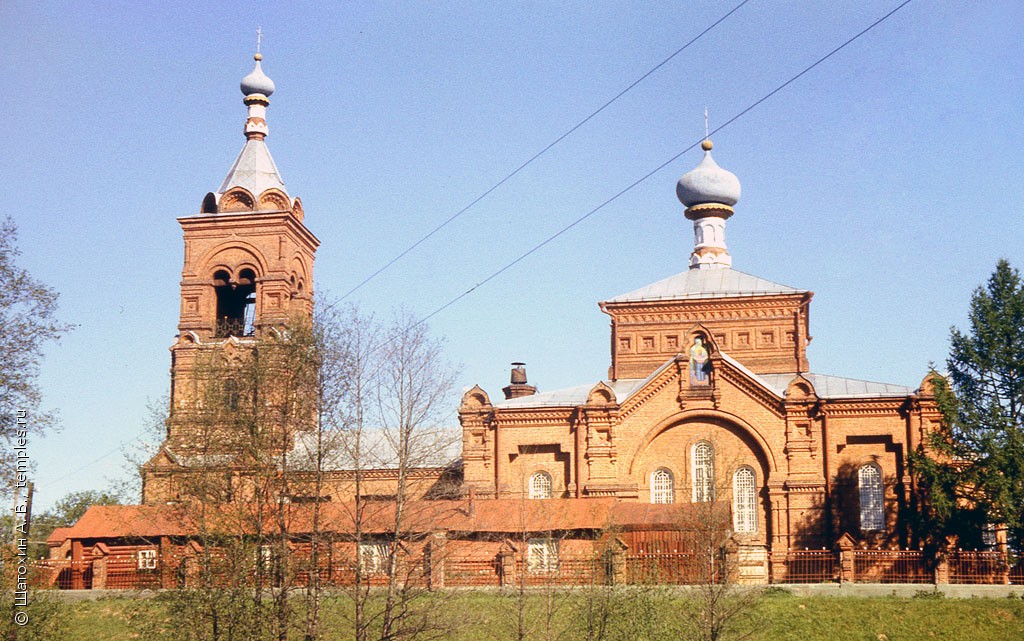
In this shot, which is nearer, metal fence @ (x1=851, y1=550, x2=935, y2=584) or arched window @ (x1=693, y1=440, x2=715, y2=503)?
metal fence @ (x1=851, y1=550, x2=935, y2=584)

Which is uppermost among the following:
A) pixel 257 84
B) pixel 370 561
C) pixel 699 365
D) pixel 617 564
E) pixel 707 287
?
pixel 257 84

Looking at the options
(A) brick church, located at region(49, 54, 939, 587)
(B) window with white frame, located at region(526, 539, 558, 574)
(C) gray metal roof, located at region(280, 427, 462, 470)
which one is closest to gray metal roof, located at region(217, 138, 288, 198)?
(A) brick church, located at region(49, 54, 939, 587)

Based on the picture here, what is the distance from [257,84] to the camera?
45188 millimetres

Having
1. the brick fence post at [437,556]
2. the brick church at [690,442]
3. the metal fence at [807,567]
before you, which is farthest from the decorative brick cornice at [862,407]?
the brick fence post at [437,556]

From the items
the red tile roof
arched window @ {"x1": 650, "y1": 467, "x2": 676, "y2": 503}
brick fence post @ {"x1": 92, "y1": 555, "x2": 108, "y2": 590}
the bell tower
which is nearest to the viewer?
the red tile roof

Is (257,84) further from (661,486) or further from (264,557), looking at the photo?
(264,557)

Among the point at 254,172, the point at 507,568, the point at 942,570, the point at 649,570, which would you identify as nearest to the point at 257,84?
the point at 254,172

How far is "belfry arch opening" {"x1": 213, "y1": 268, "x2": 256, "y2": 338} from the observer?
43.3 metres

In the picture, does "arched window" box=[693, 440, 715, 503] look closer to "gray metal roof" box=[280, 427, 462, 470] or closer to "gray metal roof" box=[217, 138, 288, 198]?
"gray metal roof" box=[280, 427, 462, 470]

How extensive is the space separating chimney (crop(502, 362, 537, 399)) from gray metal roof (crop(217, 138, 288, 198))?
32.8 feet

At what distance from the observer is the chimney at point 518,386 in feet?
134

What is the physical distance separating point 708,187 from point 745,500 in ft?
41.7

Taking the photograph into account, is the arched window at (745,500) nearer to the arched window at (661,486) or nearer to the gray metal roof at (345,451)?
the arched window at (661,486)

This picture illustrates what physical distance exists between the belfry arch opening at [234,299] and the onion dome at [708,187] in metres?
14.3
